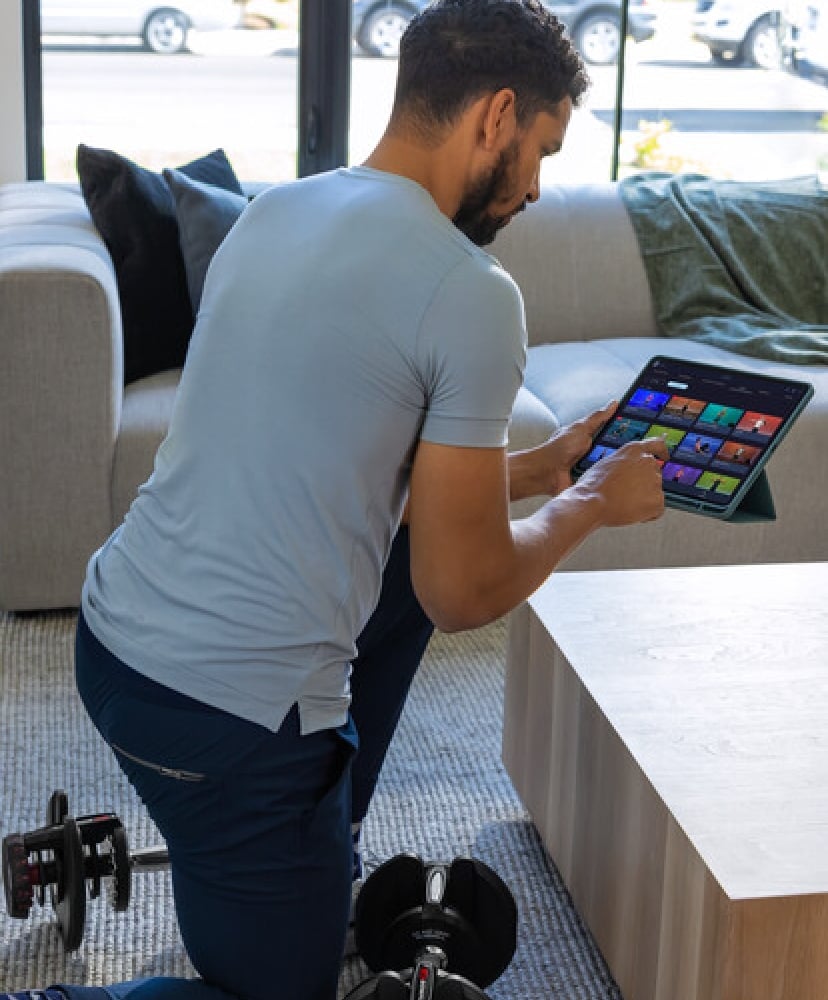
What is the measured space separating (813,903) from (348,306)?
0.66 metres

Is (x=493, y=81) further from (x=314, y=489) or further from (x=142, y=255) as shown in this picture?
(x=142, y=255)

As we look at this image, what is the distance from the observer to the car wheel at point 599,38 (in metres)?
3.81

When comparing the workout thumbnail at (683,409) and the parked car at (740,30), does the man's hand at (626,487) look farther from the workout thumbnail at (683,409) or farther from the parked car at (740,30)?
the parked car at (740,30)

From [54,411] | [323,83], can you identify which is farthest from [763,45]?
[54,411]

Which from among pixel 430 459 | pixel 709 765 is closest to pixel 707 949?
pixel 709 765

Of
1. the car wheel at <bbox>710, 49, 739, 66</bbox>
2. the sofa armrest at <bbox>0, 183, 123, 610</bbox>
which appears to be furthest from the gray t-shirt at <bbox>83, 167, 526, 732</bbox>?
the car wheel at <bbox>710, 49, 739, 66</bbox>

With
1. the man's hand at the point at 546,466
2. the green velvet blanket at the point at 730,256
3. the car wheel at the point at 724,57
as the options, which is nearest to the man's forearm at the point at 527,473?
the man's hand at the point at 546,466

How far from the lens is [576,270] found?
331 centimetres

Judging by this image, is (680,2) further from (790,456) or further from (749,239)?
(790,456)

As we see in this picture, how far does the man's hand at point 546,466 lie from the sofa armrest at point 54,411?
1035mm

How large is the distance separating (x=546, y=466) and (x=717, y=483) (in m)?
0.20

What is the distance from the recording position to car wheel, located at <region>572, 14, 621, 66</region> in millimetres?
3814

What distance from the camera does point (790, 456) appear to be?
113 inches

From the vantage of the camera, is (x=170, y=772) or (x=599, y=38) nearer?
(x=170, y=772)
